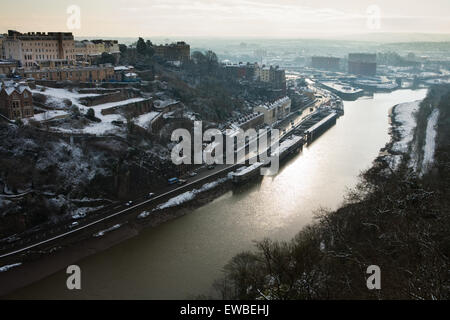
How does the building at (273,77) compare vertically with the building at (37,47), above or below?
below

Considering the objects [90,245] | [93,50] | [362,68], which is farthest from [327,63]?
[90,245]

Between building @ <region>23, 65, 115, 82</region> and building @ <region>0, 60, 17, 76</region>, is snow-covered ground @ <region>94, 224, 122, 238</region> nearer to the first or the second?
building @ <region>23, 65, 115, 82</region>

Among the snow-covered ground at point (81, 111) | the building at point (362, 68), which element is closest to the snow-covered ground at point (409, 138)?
the snow-covered ground at point (81, 111)

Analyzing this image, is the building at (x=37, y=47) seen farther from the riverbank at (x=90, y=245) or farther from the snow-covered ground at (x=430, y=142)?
the snow-covered ground at (x=430, y=142)

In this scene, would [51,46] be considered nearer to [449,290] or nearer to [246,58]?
[449,290]
